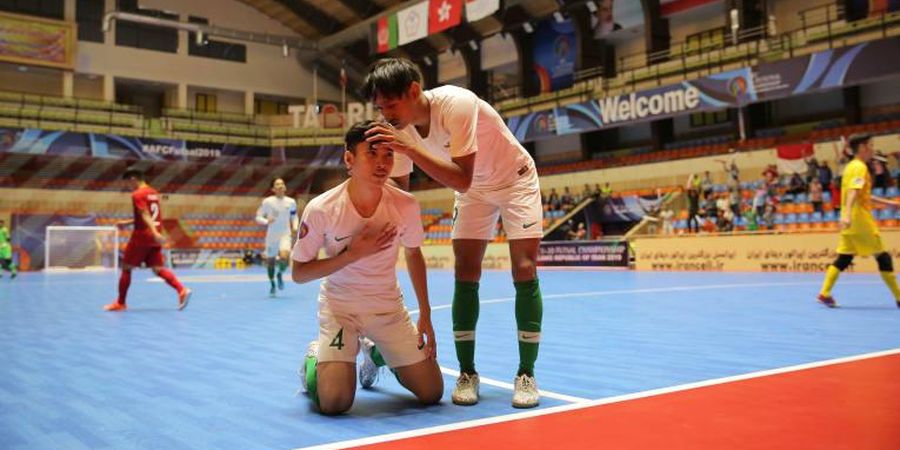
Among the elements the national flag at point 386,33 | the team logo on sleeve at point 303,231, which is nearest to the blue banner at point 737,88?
the national flag at point 386,33

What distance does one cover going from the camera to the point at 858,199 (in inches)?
275

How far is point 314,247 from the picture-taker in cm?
308

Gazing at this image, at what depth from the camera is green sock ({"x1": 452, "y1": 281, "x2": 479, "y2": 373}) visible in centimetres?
339

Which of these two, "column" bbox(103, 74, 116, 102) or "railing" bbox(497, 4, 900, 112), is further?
"column" bbox(103, 74, 116, 102)

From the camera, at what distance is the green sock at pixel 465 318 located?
3.39 m

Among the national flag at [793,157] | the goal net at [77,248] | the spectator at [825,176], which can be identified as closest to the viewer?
the spectator at [825,176]

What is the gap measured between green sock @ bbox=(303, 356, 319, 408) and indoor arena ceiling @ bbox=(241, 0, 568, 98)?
80.9 feet

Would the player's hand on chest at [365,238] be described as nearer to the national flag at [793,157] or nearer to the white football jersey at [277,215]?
the white football jersey at [277,215]

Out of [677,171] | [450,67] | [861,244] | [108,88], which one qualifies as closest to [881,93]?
[677,171]

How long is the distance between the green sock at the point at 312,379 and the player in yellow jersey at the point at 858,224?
19.7ft

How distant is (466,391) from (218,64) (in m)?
35.5

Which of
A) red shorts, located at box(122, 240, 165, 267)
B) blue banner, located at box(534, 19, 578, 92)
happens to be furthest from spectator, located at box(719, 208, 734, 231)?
red shorts, located at box(122, 240, 165, 267)

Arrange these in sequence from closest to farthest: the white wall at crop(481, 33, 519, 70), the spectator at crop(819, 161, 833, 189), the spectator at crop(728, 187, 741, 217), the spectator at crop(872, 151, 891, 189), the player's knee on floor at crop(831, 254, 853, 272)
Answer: the player's knee on floor at crop(831, 254, 853, 272) → the spectator at crop(872, 151, 891, 189) → the spectator at crop(819, 161, 833, 189) → the spectator at crop(728, 187, 741, 217) → the white wall at crop(481, 33, 519, 70)

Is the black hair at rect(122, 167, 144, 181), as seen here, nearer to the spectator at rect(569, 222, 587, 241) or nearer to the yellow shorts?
the yellow shorts
